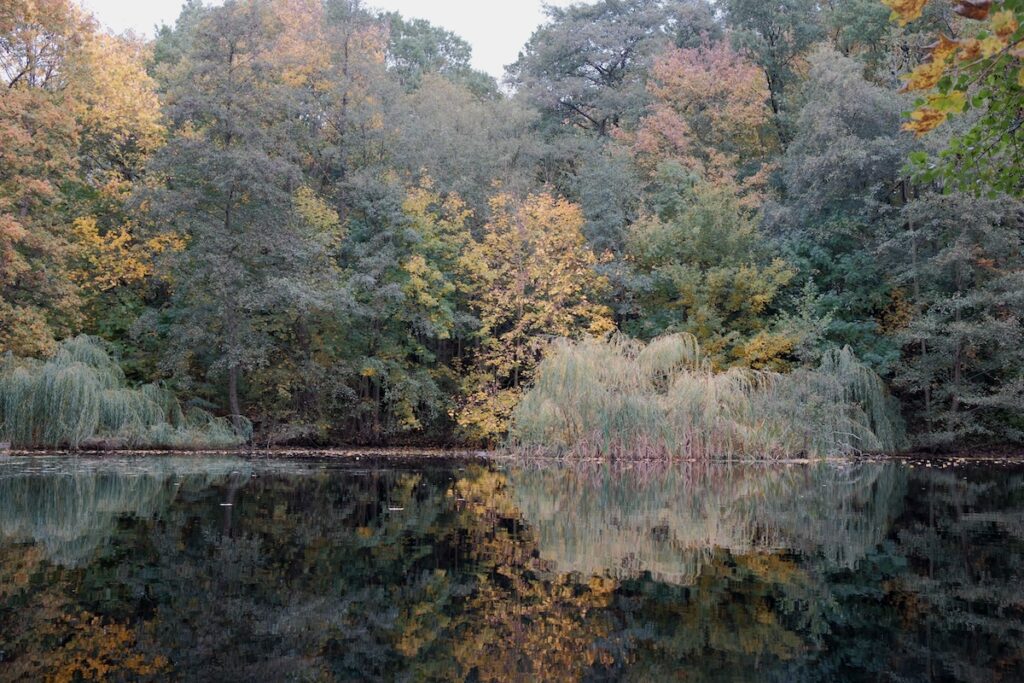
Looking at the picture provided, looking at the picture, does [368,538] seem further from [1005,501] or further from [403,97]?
[403,97]

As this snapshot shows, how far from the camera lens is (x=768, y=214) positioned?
1080 inches

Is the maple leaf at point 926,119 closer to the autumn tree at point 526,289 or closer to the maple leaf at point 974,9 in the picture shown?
the maple leaf at point 974,9

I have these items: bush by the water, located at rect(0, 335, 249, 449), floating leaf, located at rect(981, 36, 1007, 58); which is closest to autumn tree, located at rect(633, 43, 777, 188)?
bush by the water, located at rect(0, 335, 249, 449)

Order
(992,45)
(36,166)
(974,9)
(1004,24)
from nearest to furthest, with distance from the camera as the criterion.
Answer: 1. (974,9)
2. (1004,24)
3. (992,45)
4. (36,166)

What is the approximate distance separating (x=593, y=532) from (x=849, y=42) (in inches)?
1108

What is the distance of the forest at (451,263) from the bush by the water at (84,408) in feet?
0.21

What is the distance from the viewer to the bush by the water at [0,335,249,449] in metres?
18.2

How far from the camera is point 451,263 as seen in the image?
2648 cm

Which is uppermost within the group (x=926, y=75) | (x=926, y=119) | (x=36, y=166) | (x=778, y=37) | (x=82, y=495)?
(x=778, y=37)

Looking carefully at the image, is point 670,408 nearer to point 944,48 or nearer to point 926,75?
point 926,75

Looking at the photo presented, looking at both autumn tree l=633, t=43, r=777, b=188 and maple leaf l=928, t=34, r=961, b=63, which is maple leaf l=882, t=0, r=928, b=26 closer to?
maple leaf l=928, t=34, r=961, b=63

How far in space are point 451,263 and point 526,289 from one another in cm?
227

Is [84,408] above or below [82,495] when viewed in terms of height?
above

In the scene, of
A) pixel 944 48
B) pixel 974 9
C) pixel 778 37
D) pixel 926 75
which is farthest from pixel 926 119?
pixel 778 37
